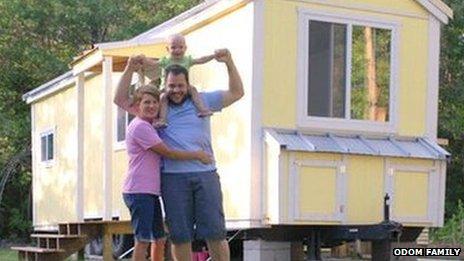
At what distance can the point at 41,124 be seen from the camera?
1576cm

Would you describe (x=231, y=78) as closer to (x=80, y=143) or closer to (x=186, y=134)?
(x=186, y=134)

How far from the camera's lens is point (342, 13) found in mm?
9305

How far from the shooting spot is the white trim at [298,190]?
29.1 feet

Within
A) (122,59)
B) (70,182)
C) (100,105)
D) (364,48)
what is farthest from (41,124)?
(364,48)

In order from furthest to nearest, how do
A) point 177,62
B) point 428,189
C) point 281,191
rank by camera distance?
1. point 428,189
2. point 281,191
3. point 177,62

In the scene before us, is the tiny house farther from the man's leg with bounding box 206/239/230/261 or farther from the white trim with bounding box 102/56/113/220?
the man's leg with bounding box 206/239/230/261

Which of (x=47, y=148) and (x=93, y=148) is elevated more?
(x=93, y=148)

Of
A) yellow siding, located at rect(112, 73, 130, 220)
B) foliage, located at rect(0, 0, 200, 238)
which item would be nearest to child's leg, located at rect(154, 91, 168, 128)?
yellow siding, located at rect(112, 73, 130, 220)

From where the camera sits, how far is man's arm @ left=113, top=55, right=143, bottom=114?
5.24m

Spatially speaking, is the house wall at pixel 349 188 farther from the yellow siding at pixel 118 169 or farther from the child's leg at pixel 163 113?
the child's leg at pixel 163 113

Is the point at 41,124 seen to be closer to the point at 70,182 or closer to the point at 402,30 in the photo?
the point at 70,182

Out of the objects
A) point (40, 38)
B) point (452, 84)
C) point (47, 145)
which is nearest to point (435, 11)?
point (47, 145)

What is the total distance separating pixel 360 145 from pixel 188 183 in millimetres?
4643

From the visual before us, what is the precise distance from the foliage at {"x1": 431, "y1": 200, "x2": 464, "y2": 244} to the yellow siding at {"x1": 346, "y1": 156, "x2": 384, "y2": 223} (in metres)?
5.64
